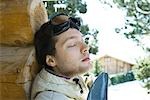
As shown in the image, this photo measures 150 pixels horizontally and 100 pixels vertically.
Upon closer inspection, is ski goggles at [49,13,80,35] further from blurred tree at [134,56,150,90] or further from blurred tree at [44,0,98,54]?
blurred tree at [134,56,150,90]

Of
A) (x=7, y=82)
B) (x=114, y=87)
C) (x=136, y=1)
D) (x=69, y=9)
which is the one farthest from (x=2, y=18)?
(x=136, y=1)

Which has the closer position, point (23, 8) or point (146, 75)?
point (23, 8)

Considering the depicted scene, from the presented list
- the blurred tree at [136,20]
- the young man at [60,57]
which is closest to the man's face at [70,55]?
the young man at [60,57]

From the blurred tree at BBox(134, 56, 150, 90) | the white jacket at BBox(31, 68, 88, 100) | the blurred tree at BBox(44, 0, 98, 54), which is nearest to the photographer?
the white jacket at BBox(31, 68, 88, 100)

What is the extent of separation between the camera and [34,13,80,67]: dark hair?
2.79 ft

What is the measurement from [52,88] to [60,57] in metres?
0.10

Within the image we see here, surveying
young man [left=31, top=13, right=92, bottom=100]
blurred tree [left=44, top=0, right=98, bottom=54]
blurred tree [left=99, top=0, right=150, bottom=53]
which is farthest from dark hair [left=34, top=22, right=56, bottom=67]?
blurred tree [left=99, top=0, right=150, bottom=53]

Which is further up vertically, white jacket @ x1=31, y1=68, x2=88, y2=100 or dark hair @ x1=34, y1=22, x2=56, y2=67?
dark hair @ x1=34, y1=22, x2=56, y2=67

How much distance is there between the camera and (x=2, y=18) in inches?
34.5

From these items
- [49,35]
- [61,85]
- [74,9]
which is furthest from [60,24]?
[74,9]

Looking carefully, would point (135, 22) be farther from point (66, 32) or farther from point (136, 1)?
point (66, 32)

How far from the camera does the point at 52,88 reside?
82 cm

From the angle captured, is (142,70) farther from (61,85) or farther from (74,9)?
(61,85)

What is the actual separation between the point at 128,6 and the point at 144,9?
96 mm
